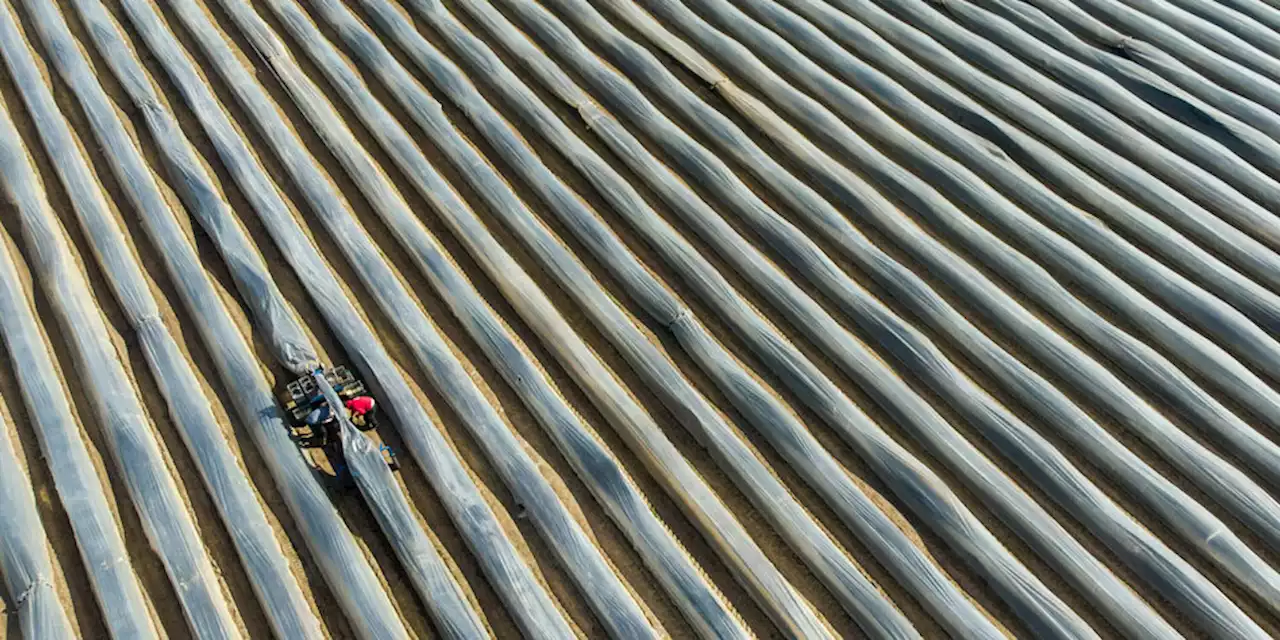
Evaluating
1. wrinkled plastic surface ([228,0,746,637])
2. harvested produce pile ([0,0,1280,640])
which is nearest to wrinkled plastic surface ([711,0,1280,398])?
harvested produce pile ([0,0,1280,640])

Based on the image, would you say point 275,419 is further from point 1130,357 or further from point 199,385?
point 1130,357

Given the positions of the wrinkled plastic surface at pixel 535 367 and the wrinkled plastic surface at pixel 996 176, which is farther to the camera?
the wrinkled plastic surface at pixel 996 176

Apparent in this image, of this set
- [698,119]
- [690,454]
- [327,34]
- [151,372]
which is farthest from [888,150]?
[151,372]

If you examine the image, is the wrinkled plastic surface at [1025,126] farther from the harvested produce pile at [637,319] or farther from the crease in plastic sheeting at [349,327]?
the crease in plastic sheeting at [349,327]

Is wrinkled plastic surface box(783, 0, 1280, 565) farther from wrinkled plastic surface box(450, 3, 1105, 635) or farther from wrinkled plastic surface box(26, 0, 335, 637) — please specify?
wrinkled plastic surface box(26, 0, 335, 637)

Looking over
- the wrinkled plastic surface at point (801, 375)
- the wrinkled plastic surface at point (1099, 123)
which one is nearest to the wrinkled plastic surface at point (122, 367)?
the wrinkled plastic surface at point (801, 375)
